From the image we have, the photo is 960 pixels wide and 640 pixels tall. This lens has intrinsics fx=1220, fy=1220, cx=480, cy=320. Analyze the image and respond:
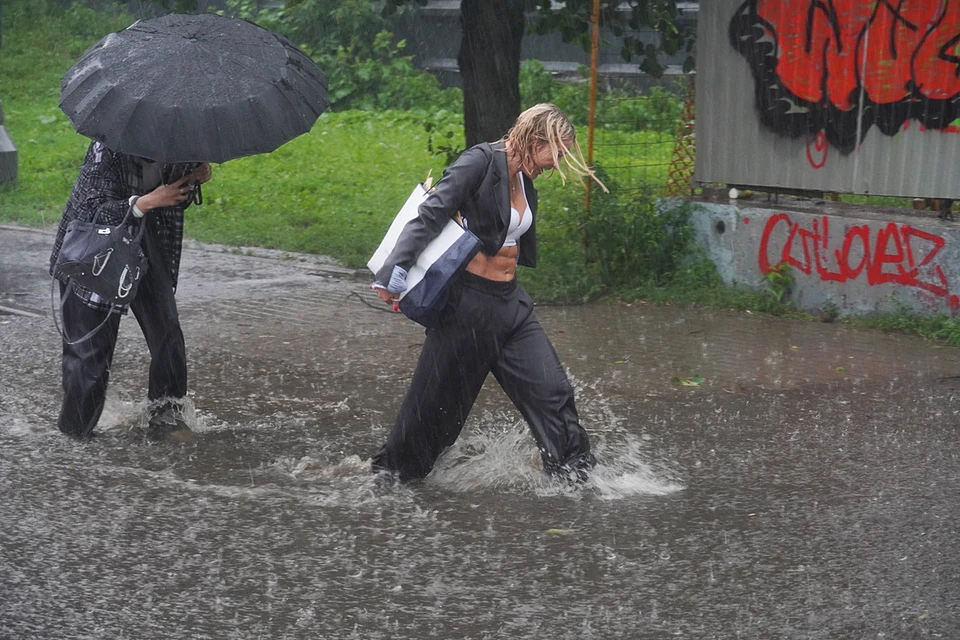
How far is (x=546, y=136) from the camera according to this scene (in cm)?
472

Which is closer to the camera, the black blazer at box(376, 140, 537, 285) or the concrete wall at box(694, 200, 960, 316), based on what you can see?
the black blazer at box(376, 140, 537, 285)

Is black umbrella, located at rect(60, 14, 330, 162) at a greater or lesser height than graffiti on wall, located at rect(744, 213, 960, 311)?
greater

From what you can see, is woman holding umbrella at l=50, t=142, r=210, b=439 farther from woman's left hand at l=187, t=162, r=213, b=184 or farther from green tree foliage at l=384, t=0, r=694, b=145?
green tree foliage at l=384, t=0, r=694, b=145

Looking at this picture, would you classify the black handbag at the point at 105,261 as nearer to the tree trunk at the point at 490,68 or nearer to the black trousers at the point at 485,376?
the black trousers at the point at 485,376

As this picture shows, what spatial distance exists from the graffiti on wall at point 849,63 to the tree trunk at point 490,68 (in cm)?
192

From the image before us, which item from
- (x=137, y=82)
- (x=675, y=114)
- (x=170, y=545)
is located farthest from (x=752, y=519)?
(x=675, y=114)

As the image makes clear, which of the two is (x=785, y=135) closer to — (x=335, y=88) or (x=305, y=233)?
(x=305, y=233)

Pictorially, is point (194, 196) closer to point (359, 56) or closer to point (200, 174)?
point (200, 174)

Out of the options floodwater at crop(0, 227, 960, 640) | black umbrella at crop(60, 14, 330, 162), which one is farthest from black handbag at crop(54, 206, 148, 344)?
floodwater at crop(0, 227, 960, 640)

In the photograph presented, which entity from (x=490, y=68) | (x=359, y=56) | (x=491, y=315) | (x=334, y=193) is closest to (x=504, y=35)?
(x=490, y=68)

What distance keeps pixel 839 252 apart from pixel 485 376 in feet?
13.0

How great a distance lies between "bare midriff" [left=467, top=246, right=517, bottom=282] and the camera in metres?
4.83

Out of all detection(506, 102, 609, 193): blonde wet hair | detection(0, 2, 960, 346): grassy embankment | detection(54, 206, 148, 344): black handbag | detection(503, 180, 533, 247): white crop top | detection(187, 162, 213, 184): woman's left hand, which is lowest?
detection(0, 2, 960, 346): grassy embankment

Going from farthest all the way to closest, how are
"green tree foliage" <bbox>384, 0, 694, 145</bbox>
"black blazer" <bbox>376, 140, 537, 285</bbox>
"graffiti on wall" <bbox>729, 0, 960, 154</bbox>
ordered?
"green tree foliage" <bbox>384, 0, 694, 145</bbox>
"graffiti on wall" <bbox>729, 0, 960, 154</bbox>
"black blazer" <bbox>376, 140, 537, 285</bbox>
